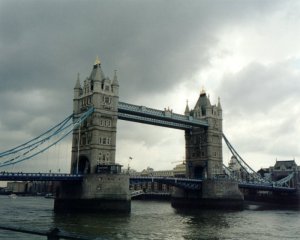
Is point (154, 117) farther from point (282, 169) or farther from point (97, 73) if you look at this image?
point (282, 169)

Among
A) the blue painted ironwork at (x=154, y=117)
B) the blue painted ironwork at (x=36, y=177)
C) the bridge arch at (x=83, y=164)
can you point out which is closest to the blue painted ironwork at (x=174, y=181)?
the bridge arch at (x=83, y=164)

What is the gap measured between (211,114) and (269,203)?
4133cm

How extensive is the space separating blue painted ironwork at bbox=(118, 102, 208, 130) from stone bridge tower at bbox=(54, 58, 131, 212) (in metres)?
4.04

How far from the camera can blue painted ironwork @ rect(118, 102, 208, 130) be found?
240 feet

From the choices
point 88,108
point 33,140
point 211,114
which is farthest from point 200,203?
point 33,140

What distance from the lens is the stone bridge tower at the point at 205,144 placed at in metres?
88.9

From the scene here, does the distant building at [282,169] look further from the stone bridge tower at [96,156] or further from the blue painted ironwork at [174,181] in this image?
the stone bridge tower at [96,156]

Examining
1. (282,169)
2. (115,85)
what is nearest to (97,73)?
(115,85)

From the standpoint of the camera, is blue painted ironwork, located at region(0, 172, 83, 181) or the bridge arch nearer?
blue painted ironwork, located at region(0, 172, 83, 181)

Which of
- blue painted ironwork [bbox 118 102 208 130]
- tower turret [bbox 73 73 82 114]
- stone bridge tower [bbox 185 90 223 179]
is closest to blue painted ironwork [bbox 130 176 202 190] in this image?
stone bridge tower [bbox 185 90 223 179]

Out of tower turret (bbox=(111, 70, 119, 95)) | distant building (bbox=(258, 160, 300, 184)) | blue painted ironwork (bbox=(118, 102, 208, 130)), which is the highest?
tower turret (bbox=(111, 70, 119, 95))

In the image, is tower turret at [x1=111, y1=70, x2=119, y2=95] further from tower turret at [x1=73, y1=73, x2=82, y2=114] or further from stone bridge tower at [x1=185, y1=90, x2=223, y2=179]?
stone bridge tower at [x1=185, y1=90, x2=223, y2=179]

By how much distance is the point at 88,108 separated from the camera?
67.9 meters

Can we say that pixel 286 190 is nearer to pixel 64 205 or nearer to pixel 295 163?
pixel 295 163
